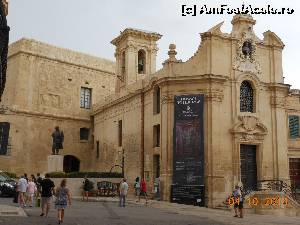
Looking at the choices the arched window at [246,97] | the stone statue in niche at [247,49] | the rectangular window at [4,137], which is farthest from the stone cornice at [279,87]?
the rectangular window at [4,137]

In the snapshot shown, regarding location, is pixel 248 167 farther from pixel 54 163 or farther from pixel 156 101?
pixel 54 163

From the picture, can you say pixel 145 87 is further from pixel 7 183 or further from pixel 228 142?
pixel 7 183

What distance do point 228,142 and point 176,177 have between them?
Answer: 3.90 meters

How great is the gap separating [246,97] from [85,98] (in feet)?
59.8

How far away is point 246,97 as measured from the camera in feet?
99.9

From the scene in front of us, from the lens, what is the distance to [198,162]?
27.9m

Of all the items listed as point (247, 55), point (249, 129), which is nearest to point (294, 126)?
point (249, 129)

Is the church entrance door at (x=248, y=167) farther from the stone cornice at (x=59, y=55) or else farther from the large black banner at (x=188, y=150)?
the stone cornice at (x=59, y=55)

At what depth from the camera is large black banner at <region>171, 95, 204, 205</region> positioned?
2754 centimetres

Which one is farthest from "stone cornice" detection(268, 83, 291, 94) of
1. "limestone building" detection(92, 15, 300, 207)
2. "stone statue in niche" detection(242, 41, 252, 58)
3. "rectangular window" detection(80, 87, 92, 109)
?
"rectangular window" detection(80, 87, 92, 109)

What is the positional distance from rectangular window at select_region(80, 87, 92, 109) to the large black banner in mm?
16587

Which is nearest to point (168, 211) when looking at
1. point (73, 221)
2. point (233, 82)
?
point (73, 221)

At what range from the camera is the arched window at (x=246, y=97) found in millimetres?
30234

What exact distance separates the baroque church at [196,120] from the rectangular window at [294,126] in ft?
0.25
